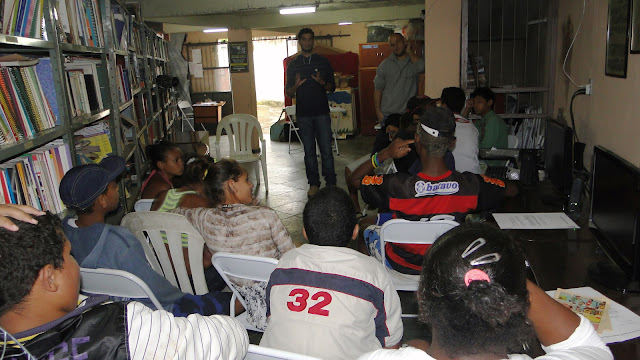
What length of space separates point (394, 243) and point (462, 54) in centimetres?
284

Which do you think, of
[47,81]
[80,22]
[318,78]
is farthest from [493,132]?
[47,81]

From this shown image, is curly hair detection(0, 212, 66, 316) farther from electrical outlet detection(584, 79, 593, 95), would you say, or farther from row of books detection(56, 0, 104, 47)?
electrical outlet detection(584, 79, 593, 95)

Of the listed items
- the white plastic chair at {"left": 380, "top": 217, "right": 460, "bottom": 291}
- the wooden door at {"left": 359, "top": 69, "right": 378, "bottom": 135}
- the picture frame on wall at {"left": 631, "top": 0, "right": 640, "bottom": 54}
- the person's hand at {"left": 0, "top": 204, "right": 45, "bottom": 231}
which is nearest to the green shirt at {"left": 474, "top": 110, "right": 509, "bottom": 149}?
the picture frame on wall at {"left": 631, "top": 0, "right": 640, "bottom": 54}

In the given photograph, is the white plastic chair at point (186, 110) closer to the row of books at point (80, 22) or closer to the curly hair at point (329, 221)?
the row of books at point (80, 22)

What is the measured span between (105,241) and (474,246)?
1522 mm

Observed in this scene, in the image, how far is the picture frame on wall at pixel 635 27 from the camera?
2.31 m

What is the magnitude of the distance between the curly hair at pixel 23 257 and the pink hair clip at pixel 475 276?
0.88 metres

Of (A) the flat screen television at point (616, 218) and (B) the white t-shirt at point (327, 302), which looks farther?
(A) the flat screen television at point (616, 218)

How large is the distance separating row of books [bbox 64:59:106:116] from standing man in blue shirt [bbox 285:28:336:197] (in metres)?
2.23

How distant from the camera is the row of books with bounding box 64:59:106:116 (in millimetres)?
2824

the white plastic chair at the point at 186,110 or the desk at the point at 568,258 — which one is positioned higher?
the white plastic chair at the point at 186,110

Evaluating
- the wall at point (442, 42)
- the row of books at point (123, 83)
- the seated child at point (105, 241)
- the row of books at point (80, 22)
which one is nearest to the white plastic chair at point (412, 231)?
the seated child at point (105, 241)

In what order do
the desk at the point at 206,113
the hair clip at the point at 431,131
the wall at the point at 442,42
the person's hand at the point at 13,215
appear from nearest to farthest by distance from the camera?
the person's hand at the point at 13,215
the hair clip at the point at 431,131
the wall at the point at 442,42
the desk at the point at 206,113

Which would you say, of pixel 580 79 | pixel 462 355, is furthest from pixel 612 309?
pixel 580 79
